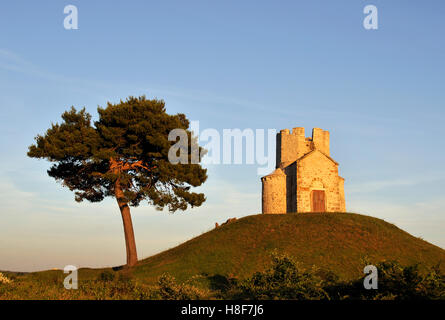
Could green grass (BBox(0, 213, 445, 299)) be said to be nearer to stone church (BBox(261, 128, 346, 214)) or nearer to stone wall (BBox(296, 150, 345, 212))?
stone wall (BBox(296, 150, 345, 212))

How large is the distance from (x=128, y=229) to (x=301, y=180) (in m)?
18.1

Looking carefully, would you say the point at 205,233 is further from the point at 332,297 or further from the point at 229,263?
the point at 332,297

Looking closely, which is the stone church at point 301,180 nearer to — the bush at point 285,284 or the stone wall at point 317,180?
the stone wall at point 317,180

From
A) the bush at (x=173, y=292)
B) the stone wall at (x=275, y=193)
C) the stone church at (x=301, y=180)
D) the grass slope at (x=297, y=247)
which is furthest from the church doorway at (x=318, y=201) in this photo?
the bush at (x=173, y=292)

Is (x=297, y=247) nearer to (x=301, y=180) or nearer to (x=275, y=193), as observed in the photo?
(x=301, y=180)

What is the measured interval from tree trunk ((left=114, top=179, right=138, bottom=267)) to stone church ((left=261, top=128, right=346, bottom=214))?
50.6ft

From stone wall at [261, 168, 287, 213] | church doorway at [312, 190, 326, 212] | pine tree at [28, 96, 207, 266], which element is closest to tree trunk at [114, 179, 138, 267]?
pine tree at [28, 96, 207, 266]

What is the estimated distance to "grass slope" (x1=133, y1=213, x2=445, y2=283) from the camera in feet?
99.0

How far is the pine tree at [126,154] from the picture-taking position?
3553cm

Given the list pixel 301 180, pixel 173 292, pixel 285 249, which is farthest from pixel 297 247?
pixel 173 292

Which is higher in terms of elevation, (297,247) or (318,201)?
(318,201)

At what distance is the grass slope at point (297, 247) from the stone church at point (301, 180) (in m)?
4.48

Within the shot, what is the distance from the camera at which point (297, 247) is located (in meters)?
32.5
